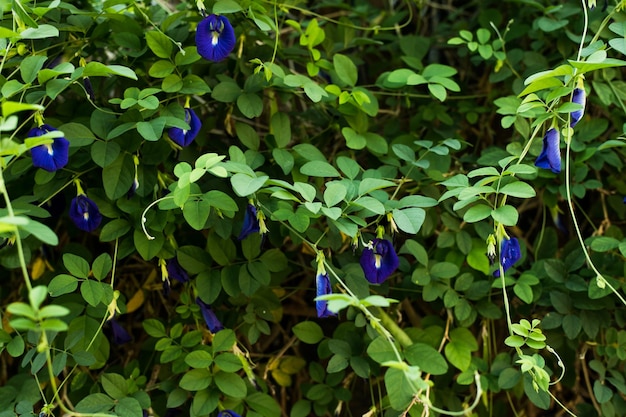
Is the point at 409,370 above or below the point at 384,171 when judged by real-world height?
above

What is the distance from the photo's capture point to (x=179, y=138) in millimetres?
1306

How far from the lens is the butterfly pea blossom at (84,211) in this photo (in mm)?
1325

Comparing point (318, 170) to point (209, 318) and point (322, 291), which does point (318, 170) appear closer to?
point (322, 291)

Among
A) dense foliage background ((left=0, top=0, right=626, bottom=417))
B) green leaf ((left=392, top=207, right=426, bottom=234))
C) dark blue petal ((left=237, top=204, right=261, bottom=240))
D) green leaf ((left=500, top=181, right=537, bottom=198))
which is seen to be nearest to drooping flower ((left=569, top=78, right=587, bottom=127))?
dense foliage background ((left=0, top=0, right=626, bottom=417))

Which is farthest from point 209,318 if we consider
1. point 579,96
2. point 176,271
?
point 579,96

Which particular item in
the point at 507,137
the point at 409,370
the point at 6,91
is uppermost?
the point at 6,91

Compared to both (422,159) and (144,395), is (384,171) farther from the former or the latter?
(144,395)

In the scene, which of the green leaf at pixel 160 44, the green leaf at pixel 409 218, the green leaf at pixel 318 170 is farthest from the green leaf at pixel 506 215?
the green leaf at pixel 160 44

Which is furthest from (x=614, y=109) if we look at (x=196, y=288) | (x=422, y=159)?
(x=196, y=288)

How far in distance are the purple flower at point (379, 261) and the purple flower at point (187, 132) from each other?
0.40 metres

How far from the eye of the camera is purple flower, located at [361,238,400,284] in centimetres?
126

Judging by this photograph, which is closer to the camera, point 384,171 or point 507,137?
point 384,171

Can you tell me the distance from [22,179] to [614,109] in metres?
1.33

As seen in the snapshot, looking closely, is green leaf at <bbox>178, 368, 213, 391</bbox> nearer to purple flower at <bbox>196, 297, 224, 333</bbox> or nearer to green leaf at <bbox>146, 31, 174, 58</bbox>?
purple flower at <bbox>196, 297, 224, 333</bbox>
